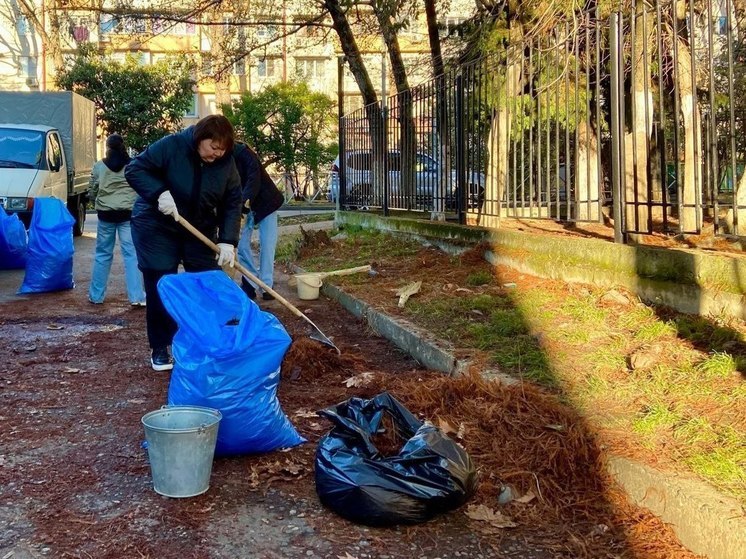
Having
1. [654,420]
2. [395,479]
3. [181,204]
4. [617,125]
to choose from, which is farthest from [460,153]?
[395,479]

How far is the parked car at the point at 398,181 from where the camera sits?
31.5 feet

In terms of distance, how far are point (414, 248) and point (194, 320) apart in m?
6.02

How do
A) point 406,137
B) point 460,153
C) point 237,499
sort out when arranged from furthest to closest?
point 406,137, point 460,153, point 237,499

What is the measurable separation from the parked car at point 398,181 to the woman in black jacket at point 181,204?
4.84 meters

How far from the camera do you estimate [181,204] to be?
5062mm

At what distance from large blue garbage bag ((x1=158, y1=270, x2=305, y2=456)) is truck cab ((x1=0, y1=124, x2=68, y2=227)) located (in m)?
9.44

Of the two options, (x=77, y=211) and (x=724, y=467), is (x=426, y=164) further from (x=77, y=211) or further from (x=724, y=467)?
(x=77, y=211)

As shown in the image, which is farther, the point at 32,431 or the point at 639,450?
the point at 32,431

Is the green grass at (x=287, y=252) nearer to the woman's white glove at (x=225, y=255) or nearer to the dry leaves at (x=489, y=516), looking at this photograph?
the woman's white glove at (x=225, y=255)

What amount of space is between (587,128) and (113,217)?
4.86 metres

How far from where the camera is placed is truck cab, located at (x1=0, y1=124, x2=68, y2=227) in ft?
39.5

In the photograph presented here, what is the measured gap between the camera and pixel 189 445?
3139 millimetres

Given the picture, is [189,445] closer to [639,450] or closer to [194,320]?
[194,320]

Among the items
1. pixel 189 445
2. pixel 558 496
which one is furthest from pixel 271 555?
pixel 558 496
